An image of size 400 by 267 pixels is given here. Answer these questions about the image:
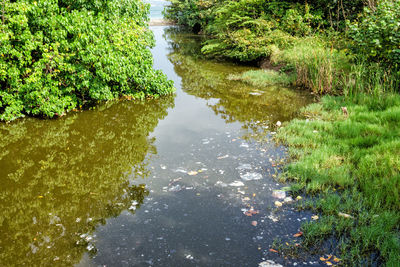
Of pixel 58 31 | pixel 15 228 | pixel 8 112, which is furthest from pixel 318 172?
pixel 8 112

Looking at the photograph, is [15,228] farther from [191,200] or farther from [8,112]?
[8,112]

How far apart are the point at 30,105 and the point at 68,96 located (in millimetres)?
1027

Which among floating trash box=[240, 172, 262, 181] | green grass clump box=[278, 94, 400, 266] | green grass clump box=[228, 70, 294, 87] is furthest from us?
green grass clump box=[228, 70, 294, 87]

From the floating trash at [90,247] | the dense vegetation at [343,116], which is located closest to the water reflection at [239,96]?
the dense vegetation at [343,116]

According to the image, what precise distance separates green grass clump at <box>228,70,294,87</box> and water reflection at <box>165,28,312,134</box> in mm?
466

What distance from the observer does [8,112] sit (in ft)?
27.0

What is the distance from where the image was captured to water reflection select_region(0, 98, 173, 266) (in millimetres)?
4223

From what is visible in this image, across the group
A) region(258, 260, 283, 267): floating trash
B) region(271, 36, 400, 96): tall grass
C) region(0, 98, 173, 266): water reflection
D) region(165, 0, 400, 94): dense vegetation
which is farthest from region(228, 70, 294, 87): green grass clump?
region(258, 260, 283, 267): floating trash

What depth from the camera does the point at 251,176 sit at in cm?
585

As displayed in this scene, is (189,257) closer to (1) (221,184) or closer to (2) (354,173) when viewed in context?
(1) (221,184)

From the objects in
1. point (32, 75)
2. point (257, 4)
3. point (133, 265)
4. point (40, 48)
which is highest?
point (257, 4)

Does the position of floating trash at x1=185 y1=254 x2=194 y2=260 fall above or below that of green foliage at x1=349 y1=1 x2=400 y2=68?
below

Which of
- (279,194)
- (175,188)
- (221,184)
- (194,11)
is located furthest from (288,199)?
(194,11)

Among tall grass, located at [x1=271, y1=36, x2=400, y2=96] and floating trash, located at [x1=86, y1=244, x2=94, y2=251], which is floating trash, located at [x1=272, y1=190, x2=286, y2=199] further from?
tall grass, located at [x1=271, y1=36, x2=400, y2=96]
